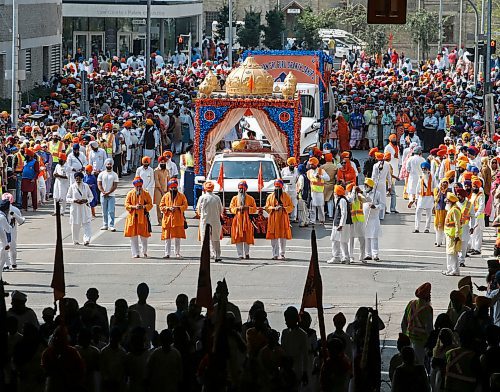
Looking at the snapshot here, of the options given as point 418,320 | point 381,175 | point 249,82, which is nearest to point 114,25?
point 249,82

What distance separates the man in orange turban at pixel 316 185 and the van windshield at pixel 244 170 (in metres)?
1.21

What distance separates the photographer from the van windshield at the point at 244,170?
29.9 meters

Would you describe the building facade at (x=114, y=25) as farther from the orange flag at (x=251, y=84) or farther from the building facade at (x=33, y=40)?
the orange flag at (x=251, y=84)

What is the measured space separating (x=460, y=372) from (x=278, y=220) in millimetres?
12577

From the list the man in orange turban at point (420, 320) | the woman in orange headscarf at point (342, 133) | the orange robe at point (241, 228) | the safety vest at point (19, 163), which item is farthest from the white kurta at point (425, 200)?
the man in orange turban at point (420, 320)

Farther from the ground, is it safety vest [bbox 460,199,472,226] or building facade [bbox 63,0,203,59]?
building facade [bbox 63,0,203,59]

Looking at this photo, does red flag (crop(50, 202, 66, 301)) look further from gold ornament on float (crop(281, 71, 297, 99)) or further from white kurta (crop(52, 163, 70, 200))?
gold ornament on float (crop(281, 71, 297, 99))

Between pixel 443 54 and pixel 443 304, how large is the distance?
4977 cm

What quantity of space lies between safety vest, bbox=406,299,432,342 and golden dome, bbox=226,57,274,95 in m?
15.7

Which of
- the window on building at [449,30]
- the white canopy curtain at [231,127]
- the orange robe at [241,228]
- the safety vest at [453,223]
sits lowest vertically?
the orange robe at [241,228]

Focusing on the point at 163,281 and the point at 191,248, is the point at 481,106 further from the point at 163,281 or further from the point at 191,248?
the point at 163,281

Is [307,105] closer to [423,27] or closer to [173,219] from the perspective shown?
[173,219]

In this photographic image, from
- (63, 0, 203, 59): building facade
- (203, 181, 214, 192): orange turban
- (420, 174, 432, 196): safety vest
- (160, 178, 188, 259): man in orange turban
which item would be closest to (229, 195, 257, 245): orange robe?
(203, 181, 214, 192): orange turban

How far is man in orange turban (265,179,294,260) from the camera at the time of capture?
2684cm
